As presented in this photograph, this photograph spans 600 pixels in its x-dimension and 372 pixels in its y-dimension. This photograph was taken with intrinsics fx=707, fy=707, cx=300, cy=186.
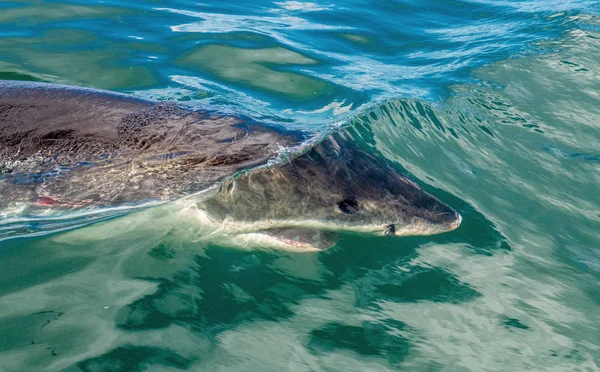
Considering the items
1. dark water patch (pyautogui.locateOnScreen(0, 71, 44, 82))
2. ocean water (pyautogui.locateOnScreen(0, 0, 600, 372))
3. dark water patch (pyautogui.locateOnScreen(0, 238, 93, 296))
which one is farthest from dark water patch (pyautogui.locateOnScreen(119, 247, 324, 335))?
dark water patch (pyautogui.locateOnScreen(0, 71, 44, 82))

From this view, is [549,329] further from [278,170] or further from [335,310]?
[278,170]

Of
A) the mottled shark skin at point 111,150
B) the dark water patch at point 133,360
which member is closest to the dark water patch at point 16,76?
the mottled shark skin at point 111,150

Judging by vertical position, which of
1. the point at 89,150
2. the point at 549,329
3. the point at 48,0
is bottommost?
the point at 549,329

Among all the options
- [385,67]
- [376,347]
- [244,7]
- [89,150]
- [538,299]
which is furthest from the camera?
[244,7]

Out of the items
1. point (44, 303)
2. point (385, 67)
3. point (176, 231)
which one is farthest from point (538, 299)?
point (385, 67)

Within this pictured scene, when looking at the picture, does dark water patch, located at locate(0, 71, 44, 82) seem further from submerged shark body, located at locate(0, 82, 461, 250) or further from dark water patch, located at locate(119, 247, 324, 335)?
dark water patch, located at locate(119, 247, 324, 335)

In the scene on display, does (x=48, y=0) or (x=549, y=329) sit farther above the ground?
(x=48, y=0)

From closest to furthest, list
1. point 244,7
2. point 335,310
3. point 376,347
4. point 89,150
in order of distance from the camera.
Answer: point 376,347 < point 335,310 < point 89,150 < point 244,7
